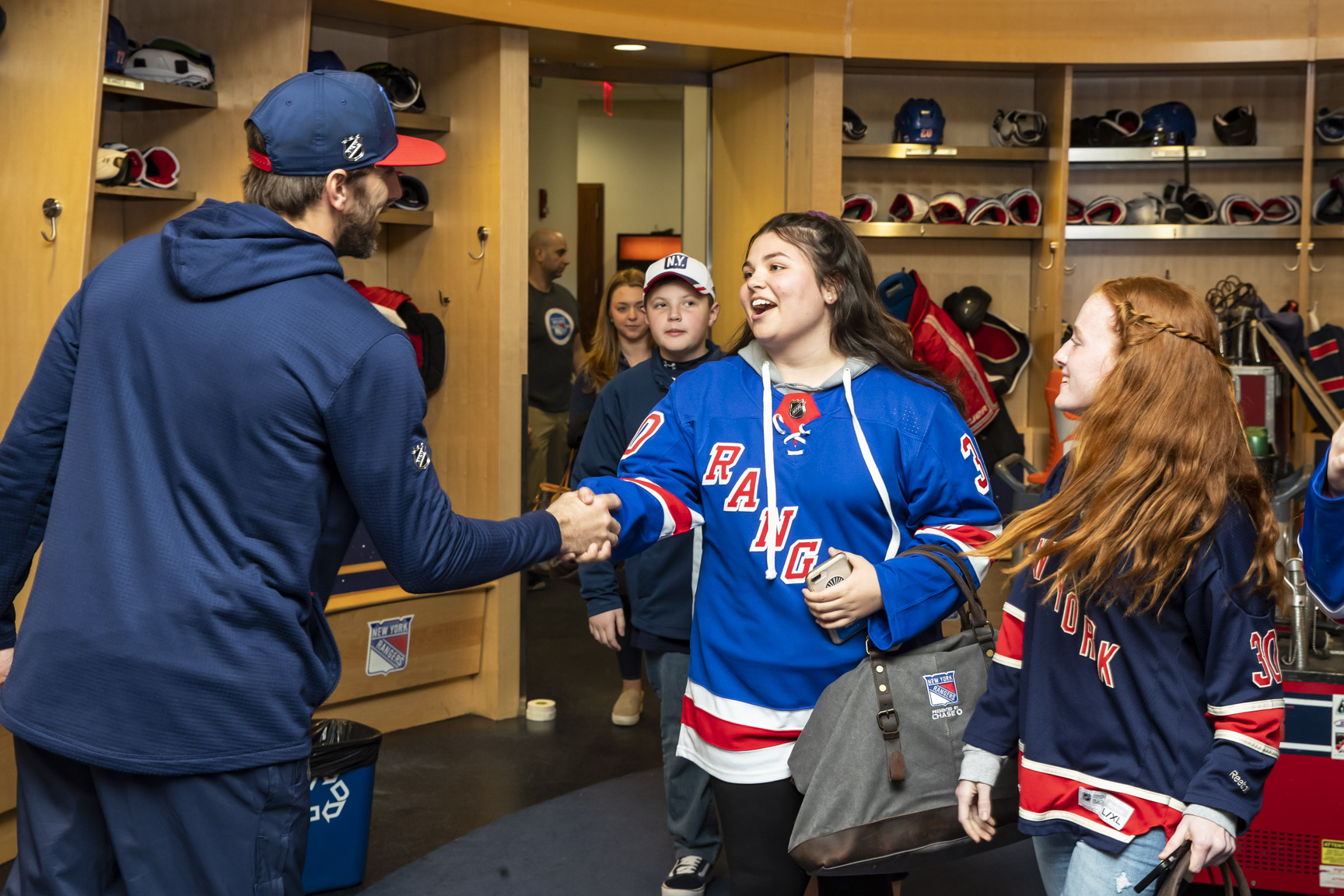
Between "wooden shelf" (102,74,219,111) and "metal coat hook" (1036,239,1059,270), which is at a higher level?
"wooden shelf" (102,74,219,111)

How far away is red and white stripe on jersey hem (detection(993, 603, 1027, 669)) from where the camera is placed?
5.65 feet

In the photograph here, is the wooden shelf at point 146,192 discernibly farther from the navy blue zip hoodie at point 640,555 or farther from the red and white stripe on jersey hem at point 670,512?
the red and white stripe on jersey hem at point 670,512

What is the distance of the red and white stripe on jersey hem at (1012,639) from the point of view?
172 centimetres

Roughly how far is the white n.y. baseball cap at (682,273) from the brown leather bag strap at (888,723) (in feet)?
4.88

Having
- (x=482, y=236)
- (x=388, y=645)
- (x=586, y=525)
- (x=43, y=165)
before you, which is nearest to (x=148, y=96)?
(x=43, y=165)

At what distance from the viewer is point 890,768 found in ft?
5.81

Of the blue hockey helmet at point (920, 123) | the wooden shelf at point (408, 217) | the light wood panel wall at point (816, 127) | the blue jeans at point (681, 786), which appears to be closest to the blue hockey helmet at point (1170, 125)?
the blue hockey helmet at point (920, 123)

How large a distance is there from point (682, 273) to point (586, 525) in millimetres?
1297

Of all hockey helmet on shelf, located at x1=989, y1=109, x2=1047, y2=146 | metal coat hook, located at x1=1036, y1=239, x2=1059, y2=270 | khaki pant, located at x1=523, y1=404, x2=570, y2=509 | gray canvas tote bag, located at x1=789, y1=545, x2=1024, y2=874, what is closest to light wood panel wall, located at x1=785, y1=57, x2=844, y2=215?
hockey helmet on shelf, located at x1=989, y1=109, x2=1047, y2=146

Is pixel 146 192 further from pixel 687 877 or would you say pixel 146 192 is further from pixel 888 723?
pixel 888 723

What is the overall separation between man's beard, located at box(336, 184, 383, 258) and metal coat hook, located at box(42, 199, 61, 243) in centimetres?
176

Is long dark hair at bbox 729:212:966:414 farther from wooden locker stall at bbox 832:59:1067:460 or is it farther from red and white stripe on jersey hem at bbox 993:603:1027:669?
wooden locker stall at bbox 832:59:1067:460

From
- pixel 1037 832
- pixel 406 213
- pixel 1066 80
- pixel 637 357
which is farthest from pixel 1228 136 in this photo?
pixel 1037 832

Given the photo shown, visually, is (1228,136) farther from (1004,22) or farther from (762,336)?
(762,336)
